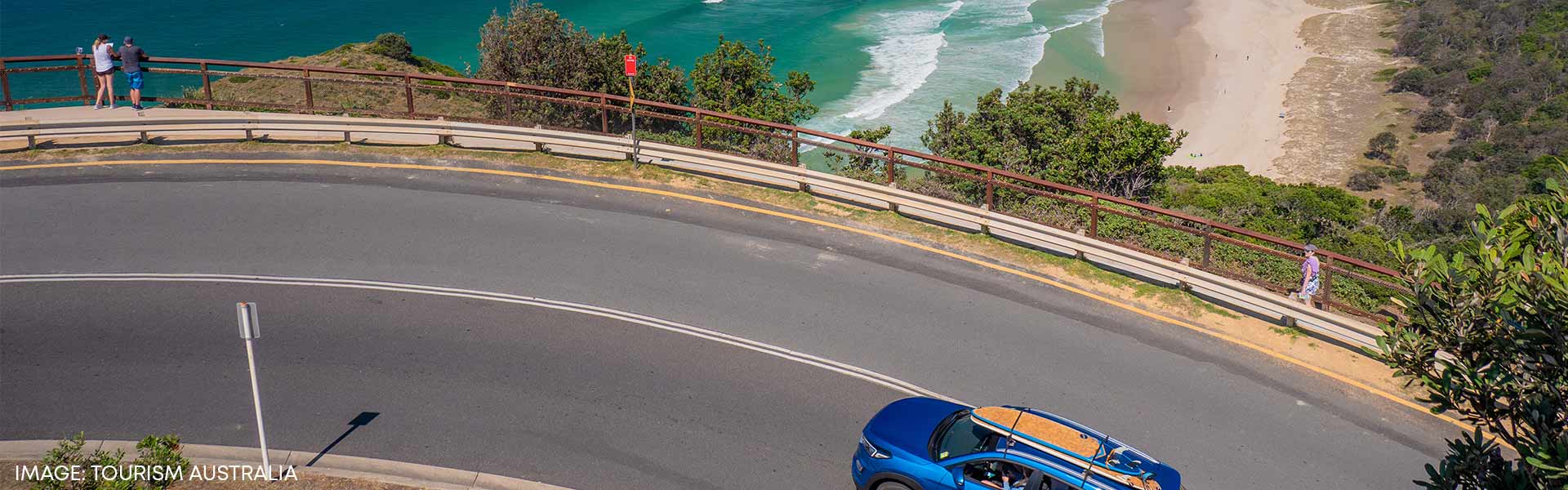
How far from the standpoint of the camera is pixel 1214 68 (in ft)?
212

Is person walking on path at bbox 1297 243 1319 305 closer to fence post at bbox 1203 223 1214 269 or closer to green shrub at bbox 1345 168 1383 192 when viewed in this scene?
fence post at bbox 1203 223 1214 269

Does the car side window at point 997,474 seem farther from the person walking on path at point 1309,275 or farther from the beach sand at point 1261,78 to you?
the beach sand at point 1261,78

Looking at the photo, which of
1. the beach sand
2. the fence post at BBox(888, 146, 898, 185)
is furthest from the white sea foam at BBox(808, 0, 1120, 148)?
the fence post at BBox(888, 146, 898, 185)

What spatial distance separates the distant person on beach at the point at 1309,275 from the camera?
1582 centimetres

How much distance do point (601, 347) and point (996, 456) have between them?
20.4 ft

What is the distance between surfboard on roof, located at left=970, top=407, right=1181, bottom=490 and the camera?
1078 centimetres

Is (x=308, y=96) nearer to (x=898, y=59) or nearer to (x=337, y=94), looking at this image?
(x=337, y=94)

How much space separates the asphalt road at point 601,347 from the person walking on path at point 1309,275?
5.28 feet

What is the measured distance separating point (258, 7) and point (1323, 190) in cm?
6822

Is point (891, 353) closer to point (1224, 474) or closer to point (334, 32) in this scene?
point (1224, 474)

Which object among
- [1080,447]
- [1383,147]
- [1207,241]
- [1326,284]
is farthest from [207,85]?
[1383,147]

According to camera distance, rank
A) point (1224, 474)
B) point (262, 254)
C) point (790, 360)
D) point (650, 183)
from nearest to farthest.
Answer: point (1224, 474), point (790, 360), point (262, 254), point (650, 183)

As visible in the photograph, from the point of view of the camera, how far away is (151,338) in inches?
586

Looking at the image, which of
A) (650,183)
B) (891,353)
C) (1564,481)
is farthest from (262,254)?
(1564,481)
